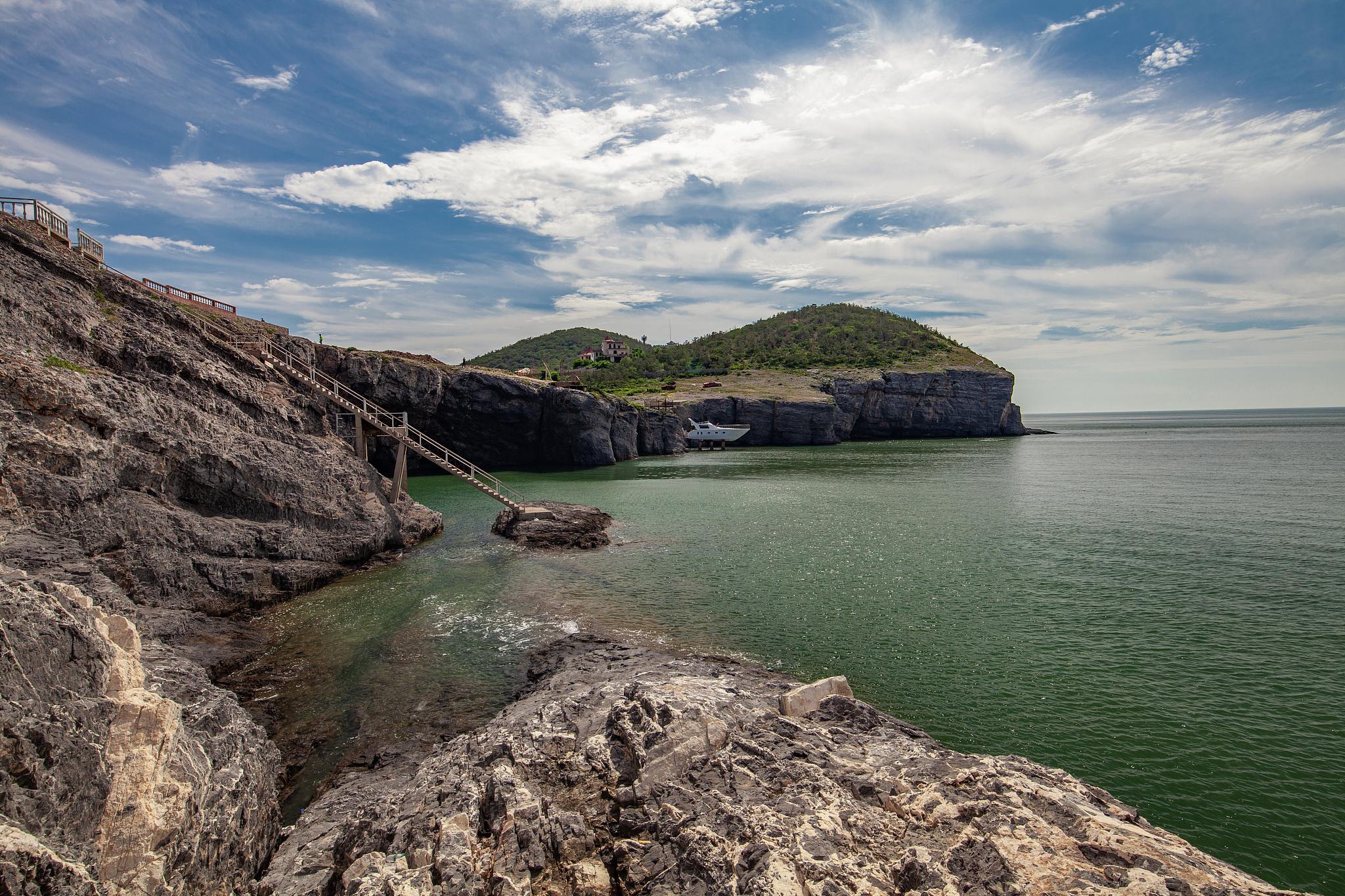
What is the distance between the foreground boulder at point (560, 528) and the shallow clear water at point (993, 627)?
104 cm

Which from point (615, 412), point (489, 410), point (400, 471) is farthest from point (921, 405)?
point (400, 471)

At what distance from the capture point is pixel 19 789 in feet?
18.6

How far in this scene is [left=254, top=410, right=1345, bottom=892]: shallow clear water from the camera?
10.5 meters

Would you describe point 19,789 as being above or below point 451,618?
above

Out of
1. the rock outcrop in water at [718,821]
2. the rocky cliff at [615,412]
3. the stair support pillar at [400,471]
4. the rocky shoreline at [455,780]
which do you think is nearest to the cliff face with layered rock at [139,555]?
the rocky shoreline at [455,780]

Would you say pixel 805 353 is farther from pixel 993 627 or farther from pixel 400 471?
pixel 993 627

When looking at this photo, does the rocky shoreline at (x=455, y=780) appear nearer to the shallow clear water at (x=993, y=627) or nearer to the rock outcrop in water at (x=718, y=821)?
the rock outcrop in water at (x=718, y=821)

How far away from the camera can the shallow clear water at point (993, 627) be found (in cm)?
1048

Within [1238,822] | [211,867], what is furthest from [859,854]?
[211,867]

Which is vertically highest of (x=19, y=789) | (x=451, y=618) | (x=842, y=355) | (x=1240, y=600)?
(x=842, y=355)

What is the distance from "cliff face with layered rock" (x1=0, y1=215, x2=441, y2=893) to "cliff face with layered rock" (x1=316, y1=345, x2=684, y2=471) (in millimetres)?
29287

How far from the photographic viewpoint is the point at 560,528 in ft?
95.2

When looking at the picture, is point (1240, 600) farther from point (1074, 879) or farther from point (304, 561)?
point (304, 561)

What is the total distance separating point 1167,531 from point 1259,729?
20.8 m
